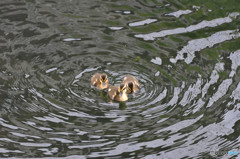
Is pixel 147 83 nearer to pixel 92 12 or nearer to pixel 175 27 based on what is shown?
pixel 175 27

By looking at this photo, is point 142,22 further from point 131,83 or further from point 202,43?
point 131,83

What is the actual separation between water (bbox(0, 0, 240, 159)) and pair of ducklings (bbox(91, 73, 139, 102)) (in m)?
0.13

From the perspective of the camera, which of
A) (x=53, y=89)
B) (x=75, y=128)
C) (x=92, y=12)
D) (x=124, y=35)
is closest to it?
(x=75, y=128)

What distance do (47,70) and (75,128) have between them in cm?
183

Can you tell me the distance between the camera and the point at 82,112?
779 centimetres

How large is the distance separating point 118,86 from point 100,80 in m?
0.32

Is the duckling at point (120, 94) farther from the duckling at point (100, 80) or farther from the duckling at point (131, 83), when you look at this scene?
the duckling at point (100, 80)

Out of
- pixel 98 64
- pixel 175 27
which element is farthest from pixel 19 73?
pixel 175 27

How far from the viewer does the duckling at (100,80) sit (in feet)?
27.8

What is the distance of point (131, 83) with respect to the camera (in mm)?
8383

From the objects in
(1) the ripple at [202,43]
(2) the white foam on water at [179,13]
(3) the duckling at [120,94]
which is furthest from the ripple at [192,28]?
(3) the duckling at [120,94]

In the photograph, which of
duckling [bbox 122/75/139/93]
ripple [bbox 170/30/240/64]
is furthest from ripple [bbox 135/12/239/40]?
duckling [bbox 122/75/139/93]

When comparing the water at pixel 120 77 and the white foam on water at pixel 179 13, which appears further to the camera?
the white foam on water at pixel 179 13

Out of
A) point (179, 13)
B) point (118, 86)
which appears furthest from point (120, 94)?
point (179, 13)
